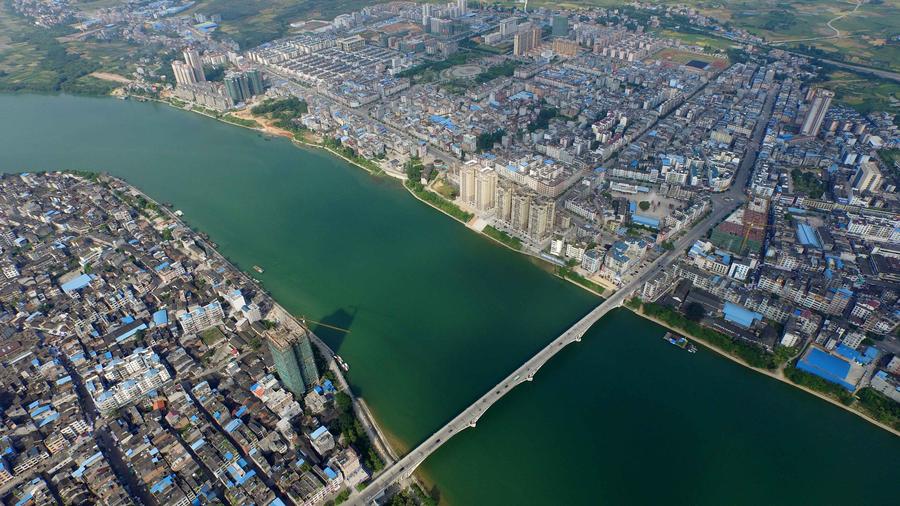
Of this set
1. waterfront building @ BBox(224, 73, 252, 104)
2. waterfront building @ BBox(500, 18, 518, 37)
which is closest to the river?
waterfront building @ BBox(224, 73, 252, 104)

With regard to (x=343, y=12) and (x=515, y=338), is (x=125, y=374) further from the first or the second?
(x=343, y=12)

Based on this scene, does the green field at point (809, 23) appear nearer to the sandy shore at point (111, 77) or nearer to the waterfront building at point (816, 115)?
the waterfront building at point (816, 115)

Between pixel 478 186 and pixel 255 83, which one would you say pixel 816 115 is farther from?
pixel 255 83

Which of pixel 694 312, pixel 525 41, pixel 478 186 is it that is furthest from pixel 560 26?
pixel 694 312

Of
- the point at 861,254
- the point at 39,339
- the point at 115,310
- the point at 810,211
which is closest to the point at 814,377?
the point at 861,254

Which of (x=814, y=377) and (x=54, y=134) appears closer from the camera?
(x=814, y=377)

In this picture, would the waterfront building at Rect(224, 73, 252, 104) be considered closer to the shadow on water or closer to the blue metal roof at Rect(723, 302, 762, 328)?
the shadow on water
